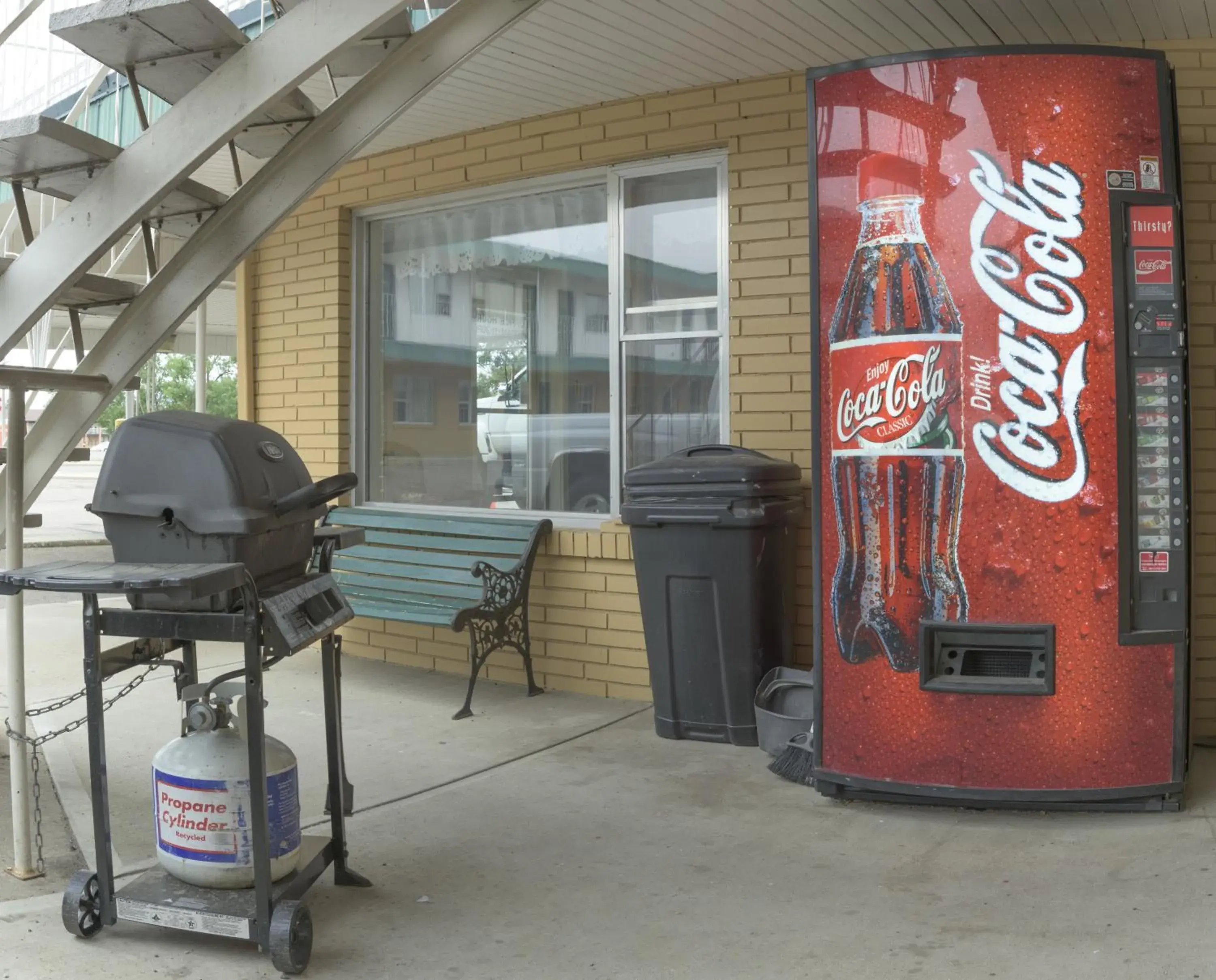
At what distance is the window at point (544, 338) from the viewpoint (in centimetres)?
598

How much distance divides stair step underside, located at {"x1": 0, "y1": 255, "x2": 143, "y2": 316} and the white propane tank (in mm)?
1723

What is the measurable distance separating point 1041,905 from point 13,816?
3.22 metres

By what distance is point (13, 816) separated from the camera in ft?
12.3

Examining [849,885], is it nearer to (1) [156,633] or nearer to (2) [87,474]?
(1) [156,633]

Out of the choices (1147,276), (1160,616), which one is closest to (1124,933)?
(1160,616)

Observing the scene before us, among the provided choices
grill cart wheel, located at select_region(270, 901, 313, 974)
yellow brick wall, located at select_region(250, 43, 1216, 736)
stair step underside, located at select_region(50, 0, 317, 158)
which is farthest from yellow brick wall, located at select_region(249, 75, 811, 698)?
grill cart wheel, located at select_region(270, 901, 313, 974)

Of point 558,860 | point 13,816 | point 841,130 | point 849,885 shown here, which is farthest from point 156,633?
point 841,130

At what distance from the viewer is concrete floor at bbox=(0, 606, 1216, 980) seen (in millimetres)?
3117

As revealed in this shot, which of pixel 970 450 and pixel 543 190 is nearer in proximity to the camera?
pixel 970 450

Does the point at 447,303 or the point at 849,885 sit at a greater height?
the point at 447,303

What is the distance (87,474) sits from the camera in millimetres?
46625

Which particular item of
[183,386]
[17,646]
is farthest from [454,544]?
[183,386]

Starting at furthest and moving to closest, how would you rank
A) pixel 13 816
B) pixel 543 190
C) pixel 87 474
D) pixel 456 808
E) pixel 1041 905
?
pixel 87 474 < pixel 543 190 < pixel 456 808 < pixel 13 816 < pixel 1041 905

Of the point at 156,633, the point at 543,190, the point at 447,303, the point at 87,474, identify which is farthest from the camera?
the point at 87,474
